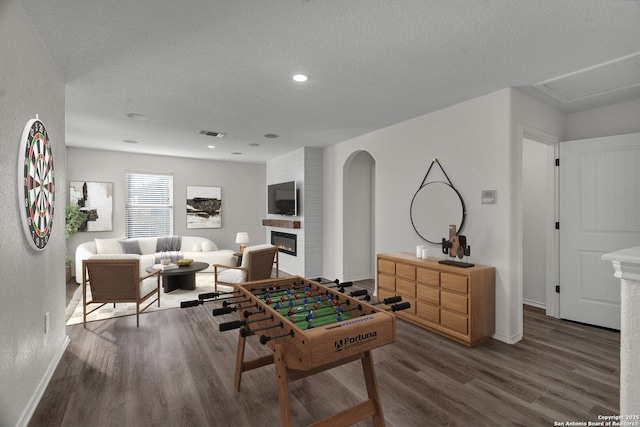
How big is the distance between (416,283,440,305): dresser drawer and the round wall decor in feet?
11.3

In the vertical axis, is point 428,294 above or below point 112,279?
below

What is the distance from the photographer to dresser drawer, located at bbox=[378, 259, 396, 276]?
386cm

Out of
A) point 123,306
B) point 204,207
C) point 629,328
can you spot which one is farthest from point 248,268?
point 629,328

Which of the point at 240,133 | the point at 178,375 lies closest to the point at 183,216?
the point at 240,133

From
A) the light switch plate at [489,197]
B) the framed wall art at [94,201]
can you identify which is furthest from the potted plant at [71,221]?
the light switch plate at [489,197]

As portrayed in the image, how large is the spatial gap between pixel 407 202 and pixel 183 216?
5.37 m

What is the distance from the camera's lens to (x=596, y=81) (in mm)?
2951

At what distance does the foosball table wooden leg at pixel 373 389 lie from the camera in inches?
74.0

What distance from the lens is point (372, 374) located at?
6.39 ft

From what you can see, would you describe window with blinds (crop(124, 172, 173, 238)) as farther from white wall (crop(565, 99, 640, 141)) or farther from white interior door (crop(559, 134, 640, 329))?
white wall (crop(565, 99, 640, 141))

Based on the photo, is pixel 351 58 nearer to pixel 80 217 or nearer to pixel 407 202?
pixel 407 202

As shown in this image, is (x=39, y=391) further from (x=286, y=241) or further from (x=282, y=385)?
(x=286, y=241)

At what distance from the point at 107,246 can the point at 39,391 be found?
170 inches

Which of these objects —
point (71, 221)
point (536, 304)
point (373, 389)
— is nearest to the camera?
point (373, 389)
